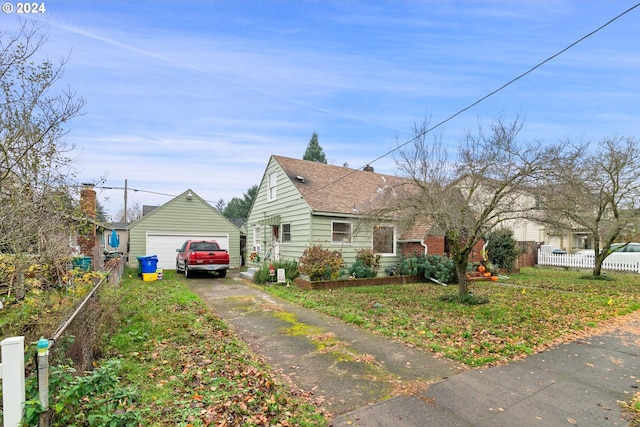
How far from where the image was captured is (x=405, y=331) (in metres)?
6.35

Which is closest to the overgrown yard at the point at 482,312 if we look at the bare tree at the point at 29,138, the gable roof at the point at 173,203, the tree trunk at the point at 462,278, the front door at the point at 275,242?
the tree trunk at the point at 462,278

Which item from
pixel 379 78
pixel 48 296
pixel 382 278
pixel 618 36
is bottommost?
pixel 382 278

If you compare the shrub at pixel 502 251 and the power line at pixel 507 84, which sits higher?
the power line at pixel 507 84

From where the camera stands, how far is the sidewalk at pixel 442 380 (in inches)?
131

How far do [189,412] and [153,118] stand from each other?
11232mm

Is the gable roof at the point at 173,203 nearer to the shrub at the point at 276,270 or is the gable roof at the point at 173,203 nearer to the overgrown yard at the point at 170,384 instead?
the shrub at the point at 276,270

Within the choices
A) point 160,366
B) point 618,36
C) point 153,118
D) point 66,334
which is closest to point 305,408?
point 160,366

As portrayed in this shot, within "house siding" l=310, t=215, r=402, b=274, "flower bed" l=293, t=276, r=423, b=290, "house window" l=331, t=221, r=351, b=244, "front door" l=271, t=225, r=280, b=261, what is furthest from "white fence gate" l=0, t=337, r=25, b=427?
"front door" l=271, t=225, r=280, b=261

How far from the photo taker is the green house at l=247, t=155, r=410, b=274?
13.3 meters

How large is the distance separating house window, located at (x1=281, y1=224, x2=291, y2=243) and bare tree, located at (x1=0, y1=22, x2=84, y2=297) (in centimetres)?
1032

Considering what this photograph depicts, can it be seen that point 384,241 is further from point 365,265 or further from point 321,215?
point 321,215

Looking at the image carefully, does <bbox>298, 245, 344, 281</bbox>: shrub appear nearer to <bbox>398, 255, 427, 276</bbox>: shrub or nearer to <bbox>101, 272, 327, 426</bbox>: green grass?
<bbox>398, 255, 427, 276</bbox>: shrub

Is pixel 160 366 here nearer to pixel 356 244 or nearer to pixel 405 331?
pixel 405 331

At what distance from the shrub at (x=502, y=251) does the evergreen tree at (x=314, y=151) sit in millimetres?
21840
